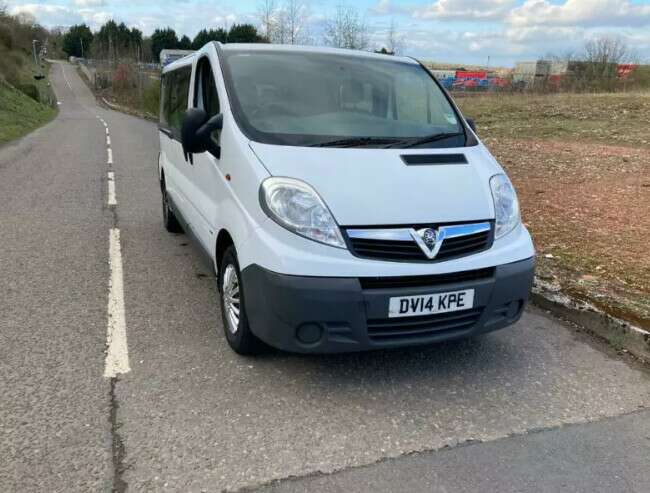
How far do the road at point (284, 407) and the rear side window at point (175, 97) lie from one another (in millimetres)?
1658

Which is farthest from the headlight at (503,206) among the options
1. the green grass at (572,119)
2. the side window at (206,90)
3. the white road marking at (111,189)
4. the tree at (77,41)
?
the tree at (77,41)

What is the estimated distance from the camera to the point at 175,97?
5.95 m

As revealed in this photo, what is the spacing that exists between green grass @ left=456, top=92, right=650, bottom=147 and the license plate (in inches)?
487

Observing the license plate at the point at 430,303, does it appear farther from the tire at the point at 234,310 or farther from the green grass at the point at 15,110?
the green grass at the point at 15,110

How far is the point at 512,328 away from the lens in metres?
4.36

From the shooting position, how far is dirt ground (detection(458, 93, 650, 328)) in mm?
4977

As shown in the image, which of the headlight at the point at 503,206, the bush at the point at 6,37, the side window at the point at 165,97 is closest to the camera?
the headlight at the point at 503,206

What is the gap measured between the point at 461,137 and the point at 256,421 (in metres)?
2.42

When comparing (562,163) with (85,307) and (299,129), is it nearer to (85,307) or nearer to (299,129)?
(299,129)

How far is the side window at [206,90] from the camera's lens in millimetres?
4191

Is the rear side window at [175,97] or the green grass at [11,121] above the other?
the rear side window at [175,97]

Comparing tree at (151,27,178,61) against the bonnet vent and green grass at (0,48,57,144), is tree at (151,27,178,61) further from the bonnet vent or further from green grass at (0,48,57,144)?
the bonnet vent

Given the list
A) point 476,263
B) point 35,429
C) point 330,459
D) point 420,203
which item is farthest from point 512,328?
point 35,429

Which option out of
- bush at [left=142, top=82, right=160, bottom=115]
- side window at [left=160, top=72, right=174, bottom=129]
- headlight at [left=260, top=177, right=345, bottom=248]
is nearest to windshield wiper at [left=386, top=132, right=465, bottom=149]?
headlight at [left=260, top=177, right=345, bottom=248]
